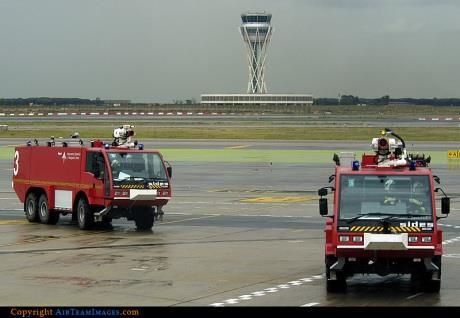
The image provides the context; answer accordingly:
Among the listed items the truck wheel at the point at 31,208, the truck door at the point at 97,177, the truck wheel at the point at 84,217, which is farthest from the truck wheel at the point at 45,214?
the truck door at the point at 97,177

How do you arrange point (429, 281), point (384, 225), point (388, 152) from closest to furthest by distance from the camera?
point (384, 225) < point (429, 281) < point (388, 152)

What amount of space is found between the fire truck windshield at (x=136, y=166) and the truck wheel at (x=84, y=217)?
1.57m

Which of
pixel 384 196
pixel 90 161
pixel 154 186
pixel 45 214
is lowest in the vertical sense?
pixel 45 214

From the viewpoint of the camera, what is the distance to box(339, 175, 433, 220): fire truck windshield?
19.1 meters

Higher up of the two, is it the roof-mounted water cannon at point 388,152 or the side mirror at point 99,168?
the roof-mounted water cannon at point 388,152

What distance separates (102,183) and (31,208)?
14.5 feet

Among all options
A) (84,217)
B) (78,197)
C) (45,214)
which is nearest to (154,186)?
(84,217)

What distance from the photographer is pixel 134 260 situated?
24.2 meters

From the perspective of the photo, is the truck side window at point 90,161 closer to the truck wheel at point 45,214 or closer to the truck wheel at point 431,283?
the truck wheel at point 45,214

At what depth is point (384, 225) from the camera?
736 inches

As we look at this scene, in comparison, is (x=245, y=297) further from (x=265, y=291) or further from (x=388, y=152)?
(x=388, y=152)

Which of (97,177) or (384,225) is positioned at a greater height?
(384,225)

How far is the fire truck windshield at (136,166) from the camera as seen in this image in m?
30.9
